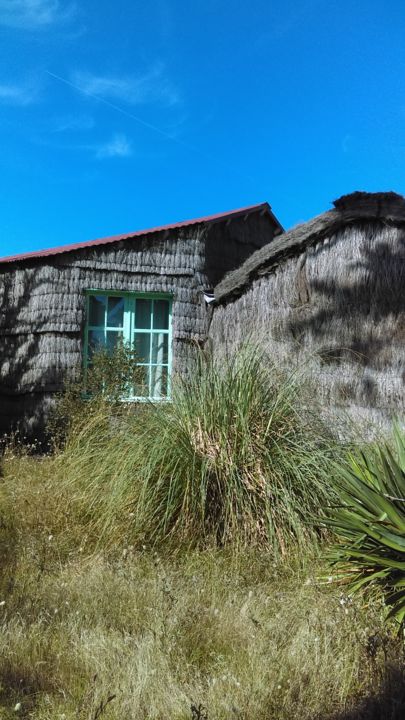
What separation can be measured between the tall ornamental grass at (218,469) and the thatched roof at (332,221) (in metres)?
3.96

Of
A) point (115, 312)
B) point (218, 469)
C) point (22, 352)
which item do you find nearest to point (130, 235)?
point (115, 312)

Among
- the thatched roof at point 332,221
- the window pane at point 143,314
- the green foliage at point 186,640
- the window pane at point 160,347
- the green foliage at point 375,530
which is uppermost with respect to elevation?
the thatched roof at point 332,221

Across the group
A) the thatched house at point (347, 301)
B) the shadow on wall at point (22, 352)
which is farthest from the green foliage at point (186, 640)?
the shadow on wall at point (22, 352)

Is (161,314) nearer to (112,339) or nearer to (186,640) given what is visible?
(112,339)

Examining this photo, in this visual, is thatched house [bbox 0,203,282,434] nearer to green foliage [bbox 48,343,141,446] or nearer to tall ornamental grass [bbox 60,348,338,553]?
green foliage [bbox 48,343,141,446]

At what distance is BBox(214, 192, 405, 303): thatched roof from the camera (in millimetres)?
8836

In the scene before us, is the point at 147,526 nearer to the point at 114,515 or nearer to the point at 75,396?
the point at 114,515

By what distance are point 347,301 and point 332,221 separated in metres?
1.14

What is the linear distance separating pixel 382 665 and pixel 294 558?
5.40 feet

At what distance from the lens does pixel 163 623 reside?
11.0 ft

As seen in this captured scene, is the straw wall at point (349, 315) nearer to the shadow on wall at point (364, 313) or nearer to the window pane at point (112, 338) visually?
the shadow on wall at point (364, 313)

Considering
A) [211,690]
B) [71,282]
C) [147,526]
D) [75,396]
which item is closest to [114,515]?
[147,526]

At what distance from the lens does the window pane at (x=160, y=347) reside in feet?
37.0

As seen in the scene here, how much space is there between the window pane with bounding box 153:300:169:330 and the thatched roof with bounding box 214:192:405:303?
176 cm
